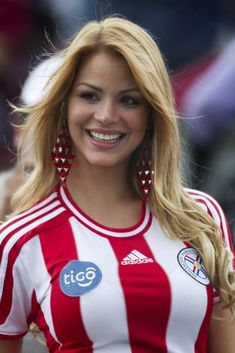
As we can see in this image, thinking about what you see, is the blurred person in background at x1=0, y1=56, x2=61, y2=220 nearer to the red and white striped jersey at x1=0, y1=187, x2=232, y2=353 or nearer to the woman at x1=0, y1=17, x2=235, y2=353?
the woman at x1=0, y1=17, x2=235, y2=353

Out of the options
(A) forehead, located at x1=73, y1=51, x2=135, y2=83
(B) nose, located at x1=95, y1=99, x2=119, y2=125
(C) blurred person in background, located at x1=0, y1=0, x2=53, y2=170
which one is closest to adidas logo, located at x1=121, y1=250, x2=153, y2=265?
(B) nose, located at x1=95, y1=99, x2=119, y2=125

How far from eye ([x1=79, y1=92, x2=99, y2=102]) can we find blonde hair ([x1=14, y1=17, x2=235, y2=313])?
64 millimetres

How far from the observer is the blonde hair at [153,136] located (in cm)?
315

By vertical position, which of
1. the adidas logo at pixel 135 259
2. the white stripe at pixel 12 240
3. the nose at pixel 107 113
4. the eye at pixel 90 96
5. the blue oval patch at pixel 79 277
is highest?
the eye at pixel 90 96

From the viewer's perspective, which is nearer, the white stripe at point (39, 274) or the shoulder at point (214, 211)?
the white stripe at point (39, 274)

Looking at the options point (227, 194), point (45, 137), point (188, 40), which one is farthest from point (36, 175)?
point (188, 40)

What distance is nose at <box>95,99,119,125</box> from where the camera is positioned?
3135mm

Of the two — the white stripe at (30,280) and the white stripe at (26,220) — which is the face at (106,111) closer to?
the white stripe at (26,220)

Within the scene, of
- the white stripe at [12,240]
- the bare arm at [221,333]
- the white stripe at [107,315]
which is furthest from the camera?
the bare arm at [221,333]

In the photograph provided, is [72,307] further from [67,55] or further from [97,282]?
[67,55]

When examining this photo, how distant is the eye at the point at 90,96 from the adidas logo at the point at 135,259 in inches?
20.5

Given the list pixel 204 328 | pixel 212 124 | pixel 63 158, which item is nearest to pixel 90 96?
pixel 63 158

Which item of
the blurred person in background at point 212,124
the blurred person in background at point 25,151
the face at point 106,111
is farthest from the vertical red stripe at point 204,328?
the blurred person in background at point 212,124

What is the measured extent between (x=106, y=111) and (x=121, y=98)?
2.9 inches
